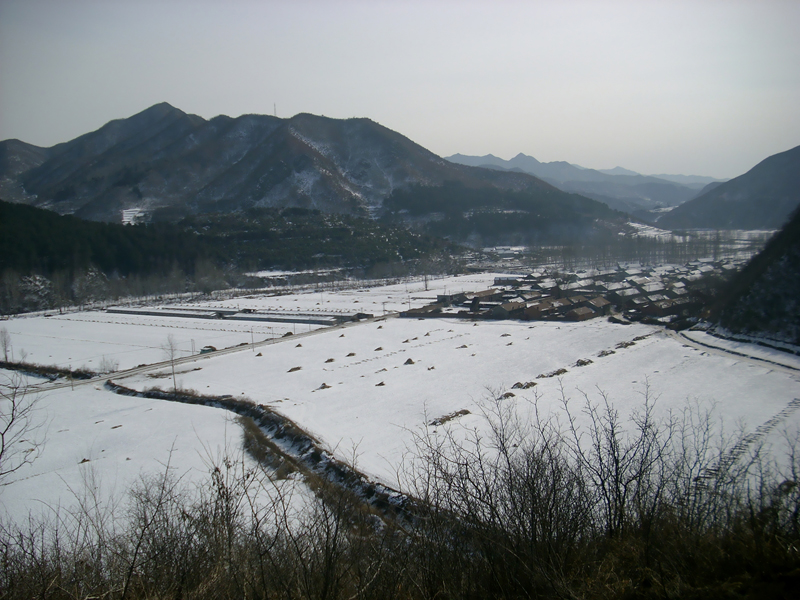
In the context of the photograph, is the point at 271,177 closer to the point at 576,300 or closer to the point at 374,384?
the point at 576,300

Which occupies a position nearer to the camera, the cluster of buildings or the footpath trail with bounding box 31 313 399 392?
the footpath trail with bounding box 31 313 399 392

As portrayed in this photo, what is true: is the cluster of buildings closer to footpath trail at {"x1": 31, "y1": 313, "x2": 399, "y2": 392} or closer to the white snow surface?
footpath trail at {"x1": 31, "y1": 313, "x2": 399, "y2": 392}

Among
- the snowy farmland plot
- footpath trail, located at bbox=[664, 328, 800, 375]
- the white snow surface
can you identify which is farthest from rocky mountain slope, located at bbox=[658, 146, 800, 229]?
the white snow surface

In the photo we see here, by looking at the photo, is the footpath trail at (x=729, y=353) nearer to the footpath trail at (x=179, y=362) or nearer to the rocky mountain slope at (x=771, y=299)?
the rocky mountain slope at (x=771, y=299)

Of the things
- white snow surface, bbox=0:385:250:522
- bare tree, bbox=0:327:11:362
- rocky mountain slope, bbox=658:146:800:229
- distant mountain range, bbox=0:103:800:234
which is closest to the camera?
white snow surface, bbox=0:385:250:522

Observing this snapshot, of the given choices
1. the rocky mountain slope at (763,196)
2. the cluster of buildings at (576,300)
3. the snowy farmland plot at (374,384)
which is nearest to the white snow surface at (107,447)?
the snowy farmland plot at (374,384)
